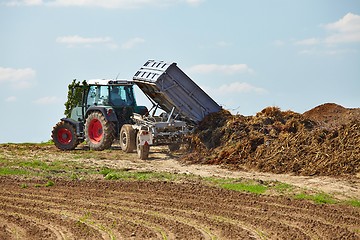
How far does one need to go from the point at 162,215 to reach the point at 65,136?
14.6 metres

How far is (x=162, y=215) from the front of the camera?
41.4 ft

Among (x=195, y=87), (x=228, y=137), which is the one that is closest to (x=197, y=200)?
(x=228, y=137)

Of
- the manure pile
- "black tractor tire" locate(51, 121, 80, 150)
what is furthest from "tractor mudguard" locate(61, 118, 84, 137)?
the manure pile

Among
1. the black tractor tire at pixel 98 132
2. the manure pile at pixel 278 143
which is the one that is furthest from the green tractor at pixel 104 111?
the manure pile at pixel 278 143

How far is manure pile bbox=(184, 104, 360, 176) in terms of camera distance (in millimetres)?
17891

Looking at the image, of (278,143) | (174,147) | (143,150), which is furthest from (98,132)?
(278,143)

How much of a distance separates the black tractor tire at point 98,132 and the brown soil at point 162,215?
8.06 metres

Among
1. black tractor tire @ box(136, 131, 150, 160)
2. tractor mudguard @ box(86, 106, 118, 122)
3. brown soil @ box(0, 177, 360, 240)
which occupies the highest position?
tractor mudguard @ box(86, 106, 118, 122)

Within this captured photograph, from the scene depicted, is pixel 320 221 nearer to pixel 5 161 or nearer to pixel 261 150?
pixel 261 150

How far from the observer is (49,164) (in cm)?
2098

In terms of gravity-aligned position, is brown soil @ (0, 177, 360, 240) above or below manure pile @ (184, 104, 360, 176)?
below

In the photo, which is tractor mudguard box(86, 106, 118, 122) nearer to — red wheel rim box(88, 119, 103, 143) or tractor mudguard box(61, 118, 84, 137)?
red wheel rim box(88, 119, 103, 143)

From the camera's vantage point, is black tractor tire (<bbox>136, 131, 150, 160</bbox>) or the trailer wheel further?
the trailer wheel

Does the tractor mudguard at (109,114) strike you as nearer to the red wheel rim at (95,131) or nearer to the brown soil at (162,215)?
the red wheel rim at (95,131)
